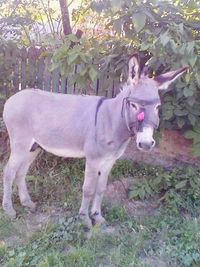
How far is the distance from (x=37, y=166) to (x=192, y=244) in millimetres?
2152

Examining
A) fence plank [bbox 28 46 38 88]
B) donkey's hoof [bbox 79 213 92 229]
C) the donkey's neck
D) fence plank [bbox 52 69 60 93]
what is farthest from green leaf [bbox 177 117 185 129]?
fence plank [bbox 28 46 38 88]

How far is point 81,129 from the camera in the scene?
11.8ft

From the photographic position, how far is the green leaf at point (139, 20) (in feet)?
11.6

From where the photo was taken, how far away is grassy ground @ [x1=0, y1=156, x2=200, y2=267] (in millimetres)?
3258

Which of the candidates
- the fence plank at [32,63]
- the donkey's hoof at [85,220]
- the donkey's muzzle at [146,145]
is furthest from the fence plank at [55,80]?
the donkey's muzzle at [146,145]

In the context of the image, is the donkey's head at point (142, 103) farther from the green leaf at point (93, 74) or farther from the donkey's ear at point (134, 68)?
the green leaf at point (93, 74)

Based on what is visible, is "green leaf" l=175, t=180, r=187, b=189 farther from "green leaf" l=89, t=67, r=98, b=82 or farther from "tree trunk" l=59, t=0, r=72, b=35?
"tree trunk" l=59, t=0, r=72, b=35

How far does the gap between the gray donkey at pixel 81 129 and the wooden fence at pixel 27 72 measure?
141cm

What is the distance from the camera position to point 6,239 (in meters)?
3.54

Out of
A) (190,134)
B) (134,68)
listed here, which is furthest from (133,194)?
(134,68)

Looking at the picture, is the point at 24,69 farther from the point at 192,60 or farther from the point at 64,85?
the point at 192,60

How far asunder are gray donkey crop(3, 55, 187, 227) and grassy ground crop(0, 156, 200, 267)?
0.79ft

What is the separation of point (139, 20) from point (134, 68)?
0.72 m

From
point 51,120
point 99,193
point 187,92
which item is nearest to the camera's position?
point 51,120
